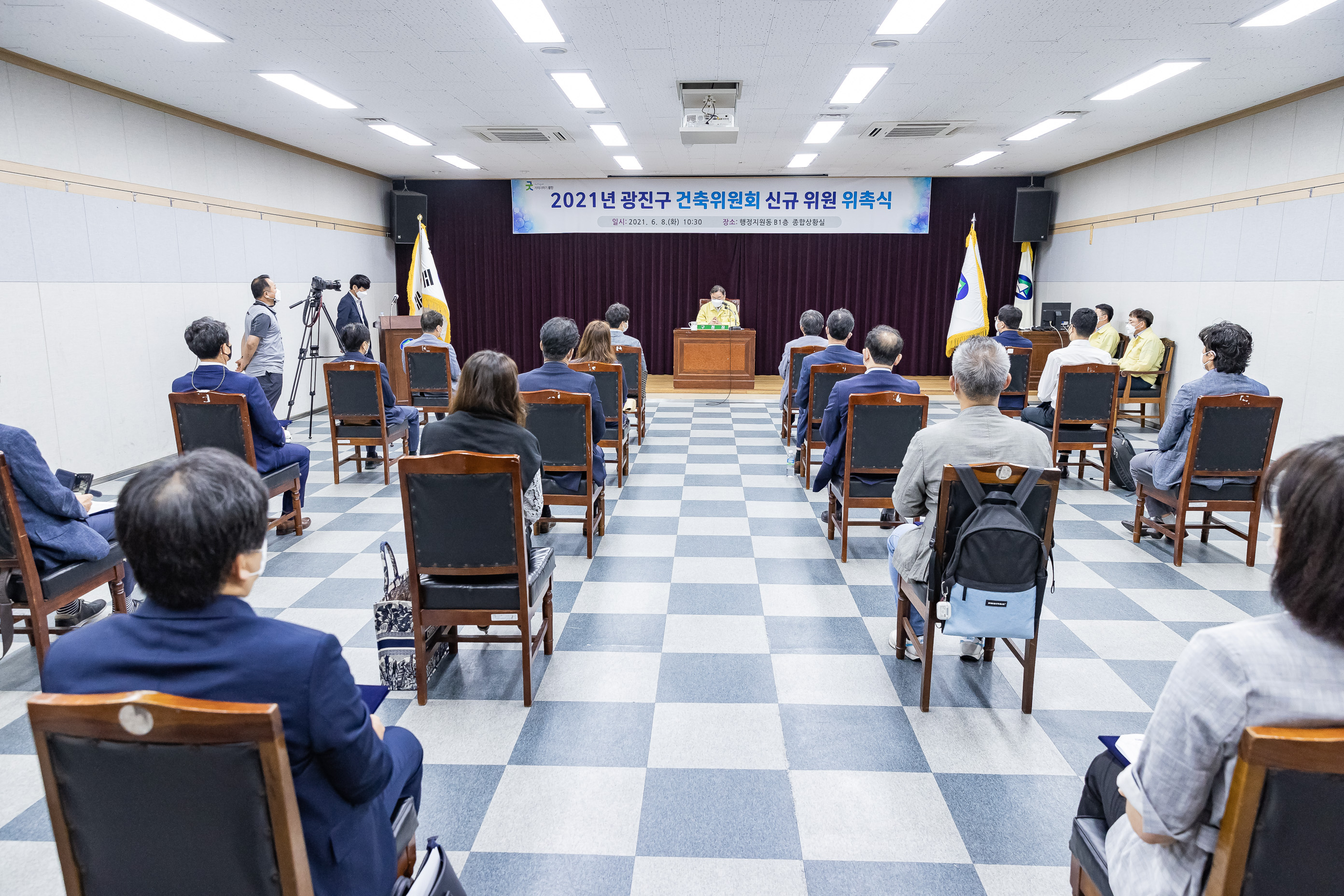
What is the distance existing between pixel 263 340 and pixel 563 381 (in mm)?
3638

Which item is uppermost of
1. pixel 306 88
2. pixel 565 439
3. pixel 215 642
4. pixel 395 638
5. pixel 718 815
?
pixel 306 88

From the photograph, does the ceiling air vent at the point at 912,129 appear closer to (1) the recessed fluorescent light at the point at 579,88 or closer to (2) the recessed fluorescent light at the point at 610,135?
(2) the recessed fluorescent light at the point at 610,135

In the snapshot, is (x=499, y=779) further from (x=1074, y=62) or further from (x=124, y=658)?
(x=1074, y=62)

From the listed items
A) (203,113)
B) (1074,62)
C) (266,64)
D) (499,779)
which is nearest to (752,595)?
(499,779)

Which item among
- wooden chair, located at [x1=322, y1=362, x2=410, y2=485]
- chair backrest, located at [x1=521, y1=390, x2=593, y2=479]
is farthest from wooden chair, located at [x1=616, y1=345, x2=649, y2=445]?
chair backrest, located at [x1=521, y1=390, x2=593, y2=479]

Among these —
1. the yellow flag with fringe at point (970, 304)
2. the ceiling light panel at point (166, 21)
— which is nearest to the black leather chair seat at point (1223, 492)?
the yellow flag with fringe at point (970, 304)

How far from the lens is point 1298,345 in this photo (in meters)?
6.17

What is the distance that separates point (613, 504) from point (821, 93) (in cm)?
375

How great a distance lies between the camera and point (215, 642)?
1.06m

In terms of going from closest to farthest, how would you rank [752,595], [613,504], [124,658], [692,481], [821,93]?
[124,658] → [752,595] → [613,504] → [692,481] → [821,93]

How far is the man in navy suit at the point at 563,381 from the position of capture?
4.01 metres

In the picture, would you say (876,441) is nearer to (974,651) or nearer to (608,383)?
(974,651)

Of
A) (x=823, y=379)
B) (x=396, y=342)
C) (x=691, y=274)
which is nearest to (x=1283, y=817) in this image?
(x=823, y=379)

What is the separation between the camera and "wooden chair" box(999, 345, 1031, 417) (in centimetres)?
636
